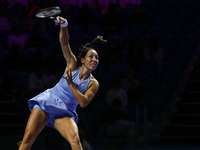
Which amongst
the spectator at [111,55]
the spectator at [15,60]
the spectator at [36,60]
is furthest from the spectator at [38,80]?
the spectator at [111,55]

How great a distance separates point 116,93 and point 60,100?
3649 mm

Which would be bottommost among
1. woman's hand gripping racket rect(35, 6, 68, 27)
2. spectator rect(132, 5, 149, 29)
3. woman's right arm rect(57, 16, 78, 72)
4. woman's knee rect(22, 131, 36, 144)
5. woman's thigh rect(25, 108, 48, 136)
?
spectator rect(132, 5, 149, 29)

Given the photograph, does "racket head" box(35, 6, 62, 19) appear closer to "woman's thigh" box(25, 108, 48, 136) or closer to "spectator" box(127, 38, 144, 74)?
"woman's thigh" box(25, 108, 48, 136)

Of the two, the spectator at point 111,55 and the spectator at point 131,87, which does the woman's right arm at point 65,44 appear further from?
the spectator at point 111,55

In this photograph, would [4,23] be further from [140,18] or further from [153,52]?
[153,52]

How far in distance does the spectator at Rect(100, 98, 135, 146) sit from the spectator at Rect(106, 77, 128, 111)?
34 cm

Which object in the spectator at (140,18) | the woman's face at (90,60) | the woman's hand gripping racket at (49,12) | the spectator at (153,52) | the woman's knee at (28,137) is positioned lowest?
the spectator at (153,52)

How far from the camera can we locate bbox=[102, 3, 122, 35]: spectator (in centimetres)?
930

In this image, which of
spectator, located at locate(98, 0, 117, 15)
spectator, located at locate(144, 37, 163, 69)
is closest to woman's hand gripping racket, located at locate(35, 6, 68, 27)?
spectator, located at locate(144, 37, 163, 69)

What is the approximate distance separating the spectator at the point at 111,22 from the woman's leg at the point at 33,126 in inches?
230

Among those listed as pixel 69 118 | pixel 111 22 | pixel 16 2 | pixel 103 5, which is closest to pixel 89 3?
pixel 103 5

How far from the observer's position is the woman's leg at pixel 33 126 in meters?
3.50

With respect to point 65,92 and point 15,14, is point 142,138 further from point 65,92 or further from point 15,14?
point 15,14

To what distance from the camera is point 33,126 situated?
3553 millimetres
